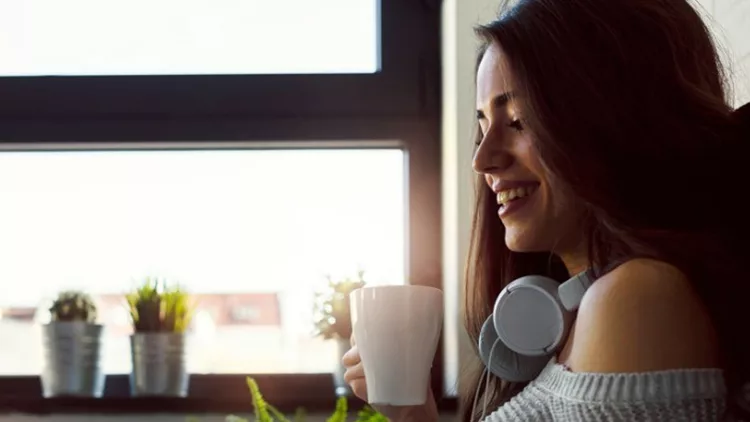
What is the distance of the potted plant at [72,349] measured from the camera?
6.05ft

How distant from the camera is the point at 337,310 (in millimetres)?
1826

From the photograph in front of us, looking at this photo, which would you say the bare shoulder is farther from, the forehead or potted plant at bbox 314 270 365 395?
potted plant at bbox 314 270 365 395

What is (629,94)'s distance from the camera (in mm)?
870

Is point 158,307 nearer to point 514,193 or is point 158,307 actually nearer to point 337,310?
point 337,310

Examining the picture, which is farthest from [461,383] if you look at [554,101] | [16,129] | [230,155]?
[16,129]

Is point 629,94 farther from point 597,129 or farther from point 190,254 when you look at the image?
point 190,254

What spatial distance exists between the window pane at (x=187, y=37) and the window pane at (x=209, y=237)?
0.17 m

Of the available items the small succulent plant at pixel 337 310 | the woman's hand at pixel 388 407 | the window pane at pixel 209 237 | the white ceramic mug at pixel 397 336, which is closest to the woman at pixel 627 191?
the white ceramic mug at pixel 397 336

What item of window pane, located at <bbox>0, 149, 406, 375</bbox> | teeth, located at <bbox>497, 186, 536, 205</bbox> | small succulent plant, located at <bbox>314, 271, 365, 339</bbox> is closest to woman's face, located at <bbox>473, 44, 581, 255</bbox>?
teeth, located at <bbox>497, 186, 536, 205</bbox>

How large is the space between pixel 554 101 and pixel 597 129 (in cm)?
5

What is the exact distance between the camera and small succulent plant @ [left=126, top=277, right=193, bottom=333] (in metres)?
1.84

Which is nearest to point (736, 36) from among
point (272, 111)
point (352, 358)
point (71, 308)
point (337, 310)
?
point (352, 358)

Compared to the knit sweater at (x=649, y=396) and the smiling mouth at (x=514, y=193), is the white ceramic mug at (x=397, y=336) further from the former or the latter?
the knit sweater at (x=649, y=396)

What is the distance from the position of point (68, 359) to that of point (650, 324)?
132 cm
